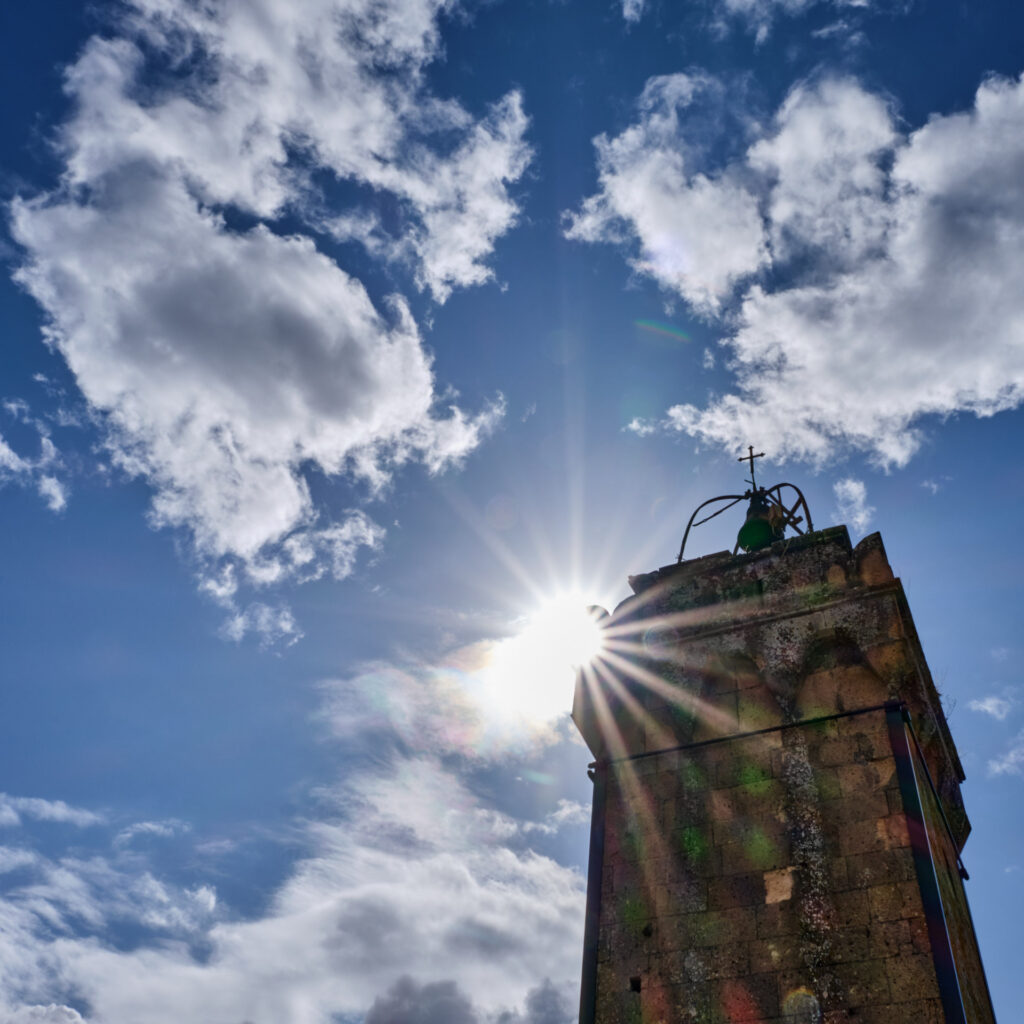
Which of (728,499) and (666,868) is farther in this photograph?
(728,499)

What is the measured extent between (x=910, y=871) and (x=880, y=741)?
140cm

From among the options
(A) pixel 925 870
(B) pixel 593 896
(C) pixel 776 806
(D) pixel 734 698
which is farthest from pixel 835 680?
(B) pixel 593 896

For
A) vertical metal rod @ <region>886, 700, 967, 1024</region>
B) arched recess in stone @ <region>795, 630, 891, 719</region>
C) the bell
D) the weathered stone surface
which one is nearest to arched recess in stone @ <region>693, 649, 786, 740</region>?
the weathered stone surface

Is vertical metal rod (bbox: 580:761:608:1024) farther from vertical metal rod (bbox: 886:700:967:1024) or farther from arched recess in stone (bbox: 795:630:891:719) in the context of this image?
vertical metal rod (bbox: 886:700:967:1024)

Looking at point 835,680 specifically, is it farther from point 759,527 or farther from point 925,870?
point 759,527

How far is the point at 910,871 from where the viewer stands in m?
8.59

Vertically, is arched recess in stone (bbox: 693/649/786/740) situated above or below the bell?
below

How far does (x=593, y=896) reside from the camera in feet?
33.2

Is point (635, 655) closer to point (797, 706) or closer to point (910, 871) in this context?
point (797, 706)

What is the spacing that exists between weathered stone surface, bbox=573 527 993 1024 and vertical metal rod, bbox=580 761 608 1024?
0.08m

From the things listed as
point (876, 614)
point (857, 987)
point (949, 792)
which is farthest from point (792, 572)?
point (857, 987)

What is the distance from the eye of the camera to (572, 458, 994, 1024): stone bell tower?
27.8 ft

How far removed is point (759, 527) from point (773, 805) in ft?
16.6

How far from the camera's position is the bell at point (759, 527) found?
1356 cm
